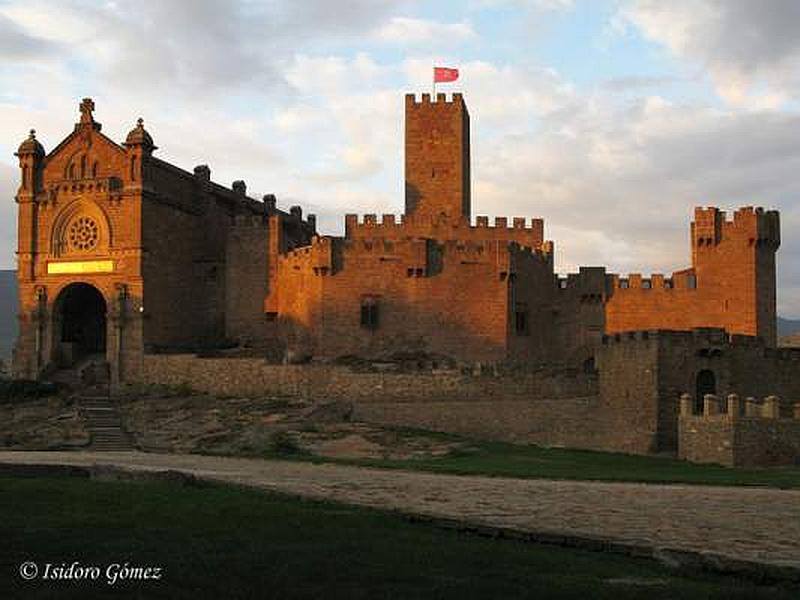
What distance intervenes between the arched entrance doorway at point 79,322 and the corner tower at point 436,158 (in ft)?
57.1

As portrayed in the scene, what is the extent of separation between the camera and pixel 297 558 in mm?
12250

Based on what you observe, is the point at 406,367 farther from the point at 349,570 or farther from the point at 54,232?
the point at 349,570

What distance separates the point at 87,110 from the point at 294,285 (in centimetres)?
1378

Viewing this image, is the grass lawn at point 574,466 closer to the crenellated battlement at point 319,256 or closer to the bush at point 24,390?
the crenellated battlement at point 319,256

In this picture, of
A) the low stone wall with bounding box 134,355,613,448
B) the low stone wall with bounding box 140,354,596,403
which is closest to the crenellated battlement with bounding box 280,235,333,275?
the low stone wall with bounding box 140,354,596,403

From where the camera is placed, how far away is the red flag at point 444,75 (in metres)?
66.9

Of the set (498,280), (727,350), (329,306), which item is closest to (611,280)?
(498,280)

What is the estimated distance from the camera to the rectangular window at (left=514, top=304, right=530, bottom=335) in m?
55.8

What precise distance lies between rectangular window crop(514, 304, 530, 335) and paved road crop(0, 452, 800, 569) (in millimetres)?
28368

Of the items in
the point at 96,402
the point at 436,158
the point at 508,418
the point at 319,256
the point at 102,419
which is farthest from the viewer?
the point at 436,158

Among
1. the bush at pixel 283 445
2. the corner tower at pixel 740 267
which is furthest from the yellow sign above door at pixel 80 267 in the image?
the corner tower at pixel 740 267

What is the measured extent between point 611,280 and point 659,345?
1985 cm

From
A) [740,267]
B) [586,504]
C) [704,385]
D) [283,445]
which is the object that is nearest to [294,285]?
[283,445]

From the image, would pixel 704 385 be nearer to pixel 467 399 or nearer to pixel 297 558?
pixel 467 399
